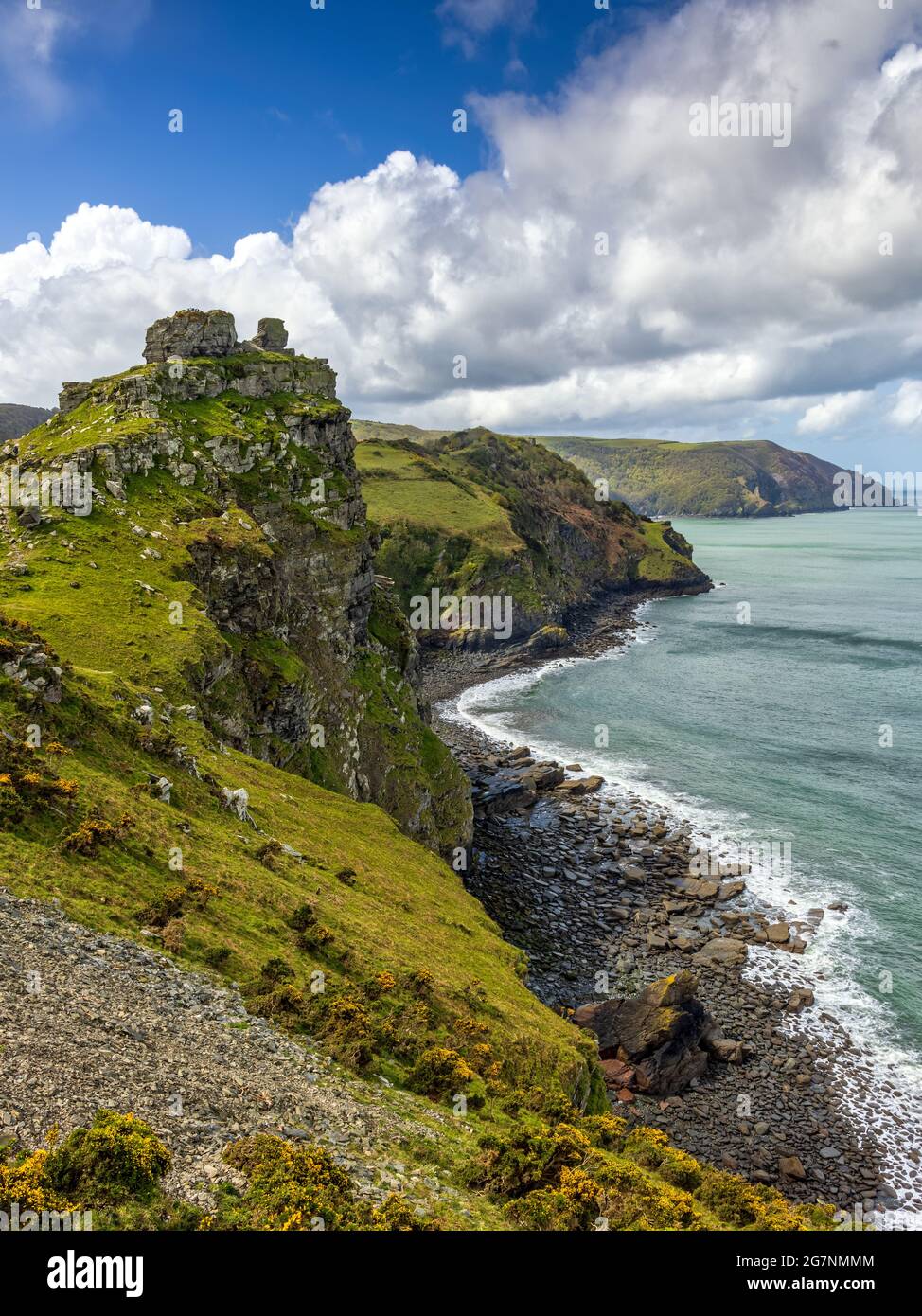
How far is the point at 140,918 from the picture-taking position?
75.2 feet

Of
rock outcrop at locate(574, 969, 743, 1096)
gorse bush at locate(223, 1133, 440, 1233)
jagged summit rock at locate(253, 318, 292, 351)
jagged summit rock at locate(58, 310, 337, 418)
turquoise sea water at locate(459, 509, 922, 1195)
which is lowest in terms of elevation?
rock outcrop at locate(574, 969, 743, 1096)

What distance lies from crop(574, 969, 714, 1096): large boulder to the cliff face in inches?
850

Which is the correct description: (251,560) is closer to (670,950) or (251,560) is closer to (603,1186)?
(670,950)

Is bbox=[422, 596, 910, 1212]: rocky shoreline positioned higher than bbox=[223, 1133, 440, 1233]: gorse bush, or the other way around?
bbox=[223, 1133, 440, 1233]: gorse bush

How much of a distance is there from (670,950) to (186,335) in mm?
73186

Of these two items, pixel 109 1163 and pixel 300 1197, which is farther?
pixel 300 1197

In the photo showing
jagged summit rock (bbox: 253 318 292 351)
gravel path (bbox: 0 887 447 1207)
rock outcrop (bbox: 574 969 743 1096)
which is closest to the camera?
gravel path (bbox: 0 887 447 1207)

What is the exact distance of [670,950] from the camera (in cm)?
5841

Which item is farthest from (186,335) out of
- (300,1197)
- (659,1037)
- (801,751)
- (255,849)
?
(801,751)

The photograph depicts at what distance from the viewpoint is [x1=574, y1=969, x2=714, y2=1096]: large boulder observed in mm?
44906

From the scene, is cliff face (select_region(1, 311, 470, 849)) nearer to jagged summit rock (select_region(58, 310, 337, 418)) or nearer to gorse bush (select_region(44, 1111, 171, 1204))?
jagged summit rock (select_region(58, 310, 337, 418))

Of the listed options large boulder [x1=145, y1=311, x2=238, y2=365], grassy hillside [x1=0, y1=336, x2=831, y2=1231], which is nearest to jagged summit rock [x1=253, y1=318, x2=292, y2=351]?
large boulder [x1=145, y1=311, x2=238, y2=365]
